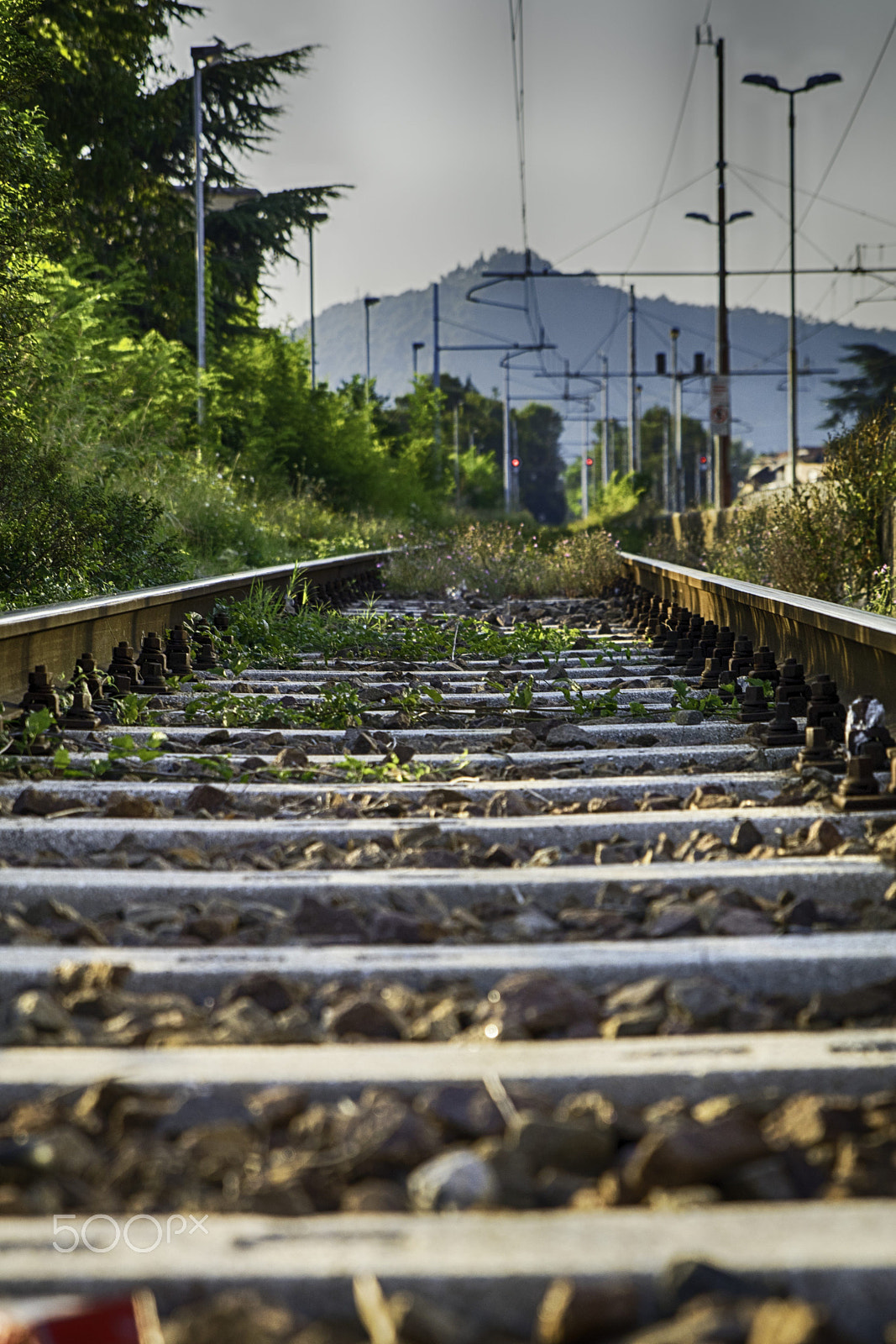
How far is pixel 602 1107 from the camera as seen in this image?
160 centimetres

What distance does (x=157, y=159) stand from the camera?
28641mm

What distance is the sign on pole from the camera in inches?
1056

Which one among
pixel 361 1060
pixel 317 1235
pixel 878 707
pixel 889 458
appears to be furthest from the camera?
pixel 889 458

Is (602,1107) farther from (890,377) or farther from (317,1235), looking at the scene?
(890,377)

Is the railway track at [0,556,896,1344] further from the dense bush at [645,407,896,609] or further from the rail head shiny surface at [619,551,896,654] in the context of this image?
the dense bush at [645,407,896,609]

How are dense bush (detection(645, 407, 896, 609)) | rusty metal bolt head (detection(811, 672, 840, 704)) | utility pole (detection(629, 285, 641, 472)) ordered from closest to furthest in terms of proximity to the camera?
rusty metal bolt head (detection(811, 672, 840, 704)) → dense bush (detection(645, 407, 896, 609)) → utility pole (detection(629, 285, 641, 472))

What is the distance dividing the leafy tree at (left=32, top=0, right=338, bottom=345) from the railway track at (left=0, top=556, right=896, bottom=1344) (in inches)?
822

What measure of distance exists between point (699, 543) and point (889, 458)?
424 inches

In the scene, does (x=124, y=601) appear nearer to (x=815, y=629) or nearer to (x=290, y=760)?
(x=290, y=760)

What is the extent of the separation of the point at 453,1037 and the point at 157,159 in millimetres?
30196

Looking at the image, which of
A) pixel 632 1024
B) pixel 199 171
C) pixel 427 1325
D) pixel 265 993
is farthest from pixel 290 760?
Answer: pixel 199 171

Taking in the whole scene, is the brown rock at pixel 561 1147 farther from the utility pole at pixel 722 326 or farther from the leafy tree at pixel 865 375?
the leafy tree at pixel 865 375

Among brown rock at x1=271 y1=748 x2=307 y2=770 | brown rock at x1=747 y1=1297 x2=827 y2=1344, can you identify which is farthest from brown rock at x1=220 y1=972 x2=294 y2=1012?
brown rock at x1=271 y1=748 x2=307 y2=770

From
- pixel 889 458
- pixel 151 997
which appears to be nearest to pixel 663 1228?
pixel 151 997
